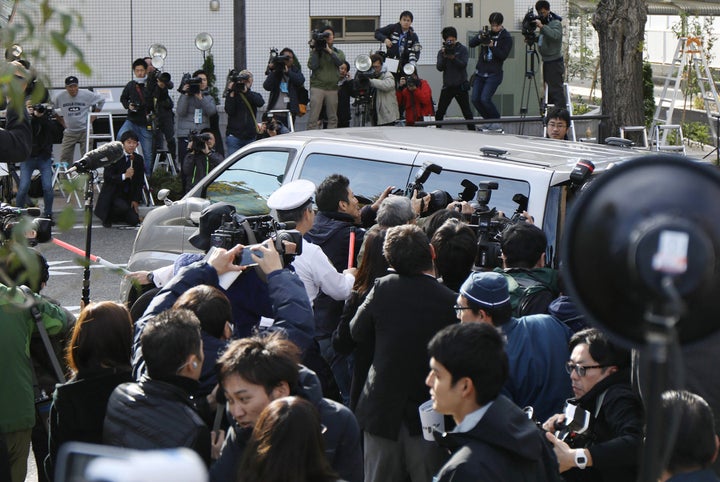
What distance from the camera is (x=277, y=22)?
19578 millimetres

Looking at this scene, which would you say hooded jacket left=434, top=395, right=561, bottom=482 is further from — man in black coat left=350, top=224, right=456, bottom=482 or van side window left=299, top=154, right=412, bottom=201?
van side window left=299, top=154, right=412, bottom=201

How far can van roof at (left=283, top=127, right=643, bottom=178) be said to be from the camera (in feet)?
21.9

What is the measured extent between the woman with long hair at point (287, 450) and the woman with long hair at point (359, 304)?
6.00 feet

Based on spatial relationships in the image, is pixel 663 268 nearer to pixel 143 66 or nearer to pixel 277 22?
pixel 143 66

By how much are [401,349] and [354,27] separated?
51.8 feet

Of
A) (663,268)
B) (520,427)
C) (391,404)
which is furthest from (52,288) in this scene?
(663,268)

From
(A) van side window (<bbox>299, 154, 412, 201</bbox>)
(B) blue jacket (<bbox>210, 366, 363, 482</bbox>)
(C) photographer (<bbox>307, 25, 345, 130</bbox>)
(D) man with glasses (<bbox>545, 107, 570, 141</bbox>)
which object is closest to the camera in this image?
(B) blue jacket (<bbox>210, 366, 363, 482</bbox>)

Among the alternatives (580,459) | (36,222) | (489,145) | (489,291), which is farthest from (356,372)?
(489,145)

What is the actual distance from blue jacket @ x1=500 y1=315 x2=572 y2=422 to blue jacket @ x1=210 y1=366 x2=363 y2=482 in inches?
38.5

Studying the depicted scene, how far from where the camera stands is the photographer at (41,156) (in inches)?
555

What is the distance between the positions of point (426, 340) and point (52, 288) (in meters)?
7.12

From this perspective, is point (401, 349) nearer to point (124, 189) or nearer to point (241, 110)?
point (124, 189)

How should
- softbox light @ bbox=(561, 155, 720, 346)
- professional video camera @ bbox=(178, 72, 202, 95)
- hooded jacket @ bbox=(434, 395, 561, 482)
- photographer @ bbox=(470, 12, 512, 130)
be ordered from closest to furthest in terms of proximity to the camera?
softbox light @ bbox=(561, 155, 720, 346) < hooded jacket @ bbox=(434, 395, 561, 482) < photographer @ bbox=(470, 12, 512, 130) < professional video camera @ bbox=(178, 72, 202, 95)

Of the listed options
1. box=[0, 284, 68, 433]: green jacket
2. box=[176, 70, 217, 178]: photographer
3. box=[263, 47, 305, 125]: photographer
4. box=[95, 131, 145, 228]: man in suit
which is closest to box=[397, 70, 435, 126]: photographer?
box=[263, 47, 305, 125]: photographer
